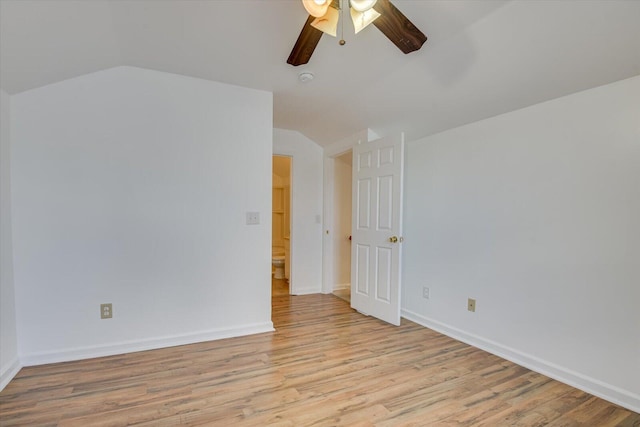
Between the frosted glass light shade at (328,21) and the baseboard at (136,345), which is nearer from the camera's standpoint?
the frosted glass light shade at (328,21)

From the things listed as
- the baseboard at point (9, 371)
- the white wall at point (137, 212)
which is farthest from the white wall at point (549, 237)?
the baseboard at point (9, 371)

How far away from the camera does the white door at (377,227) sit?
2.93 m

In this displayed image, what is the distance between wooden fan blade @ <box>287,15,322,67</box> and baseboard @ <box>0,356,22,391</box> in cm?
271

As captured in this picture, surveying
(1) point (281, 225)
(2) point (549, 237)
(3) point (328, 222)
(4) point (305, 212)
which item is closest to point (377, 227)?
(3) point (328, 222)

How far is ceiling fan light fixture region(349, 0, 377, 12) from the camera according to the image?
127 centimetres

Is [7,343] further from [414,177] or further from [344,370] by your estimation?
[414,177]

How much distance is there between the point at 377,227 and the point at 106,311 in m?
2.53

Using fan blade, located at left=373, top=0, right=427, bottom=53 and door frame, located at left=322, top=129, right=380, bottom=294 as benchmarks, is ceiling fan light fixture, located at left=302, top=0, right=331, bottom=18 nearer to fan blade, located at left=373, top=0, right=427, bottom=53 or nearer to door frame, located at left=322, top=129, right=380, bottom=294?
fan blade, located at left=373, top=0, right=427, bottom=53

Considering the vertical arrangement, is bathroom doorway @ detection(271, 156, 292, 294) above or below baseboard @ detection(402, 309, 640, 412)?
above

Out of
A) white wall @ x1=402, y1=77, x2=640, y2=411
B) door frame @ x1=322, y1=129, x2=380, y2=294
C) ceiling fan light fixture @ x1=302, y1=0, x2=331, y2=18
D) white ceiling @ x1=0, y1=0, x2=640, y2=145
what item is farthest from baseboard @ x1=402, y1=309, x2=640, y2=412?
ceiling fan light fixture @ x1=302, y1=0, x2=331, y2=18

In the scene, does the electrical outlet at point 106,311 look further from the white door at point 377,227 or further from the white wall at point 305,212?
the white door at point 377,227

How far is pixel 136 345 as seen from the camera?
236cm

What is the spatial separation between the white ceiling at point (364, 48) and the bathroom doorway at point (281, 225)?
2.06 m

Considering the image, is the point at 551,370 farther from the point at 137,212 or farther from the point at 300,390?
the point at 137,212
